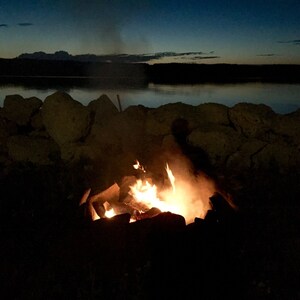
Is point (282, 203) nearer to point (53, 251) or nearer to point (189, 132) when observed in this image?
point (189, 132)

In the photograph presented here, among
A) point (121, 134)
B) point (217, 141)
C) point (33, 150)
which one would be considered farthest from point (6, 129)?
point (217, 141)

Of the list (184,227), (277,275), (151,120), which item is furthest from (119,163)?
(277,275)

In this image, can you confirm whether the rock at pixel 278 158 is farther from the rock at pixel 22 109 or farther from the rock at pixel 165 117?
the rock at pixel 22 109

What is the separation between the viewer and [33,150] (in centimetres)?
936

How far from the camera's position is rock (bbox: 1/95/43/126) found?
9852mm

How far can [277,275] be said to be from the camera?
5461mm

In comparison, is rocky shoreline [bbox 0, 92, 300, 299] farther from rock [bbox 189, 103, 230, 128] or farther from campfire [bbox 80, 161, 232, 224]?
campfire [bbox 80, 161, 232, 224]

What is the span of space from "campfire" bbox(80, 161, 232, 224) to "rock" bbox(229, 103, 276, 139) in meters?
2.68

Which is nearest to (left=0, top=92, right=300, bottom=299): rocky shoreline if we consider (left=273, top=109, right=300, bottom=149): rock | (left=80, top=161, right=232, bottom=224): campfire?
(left=273, top=109, right=300, bottom=149): rock

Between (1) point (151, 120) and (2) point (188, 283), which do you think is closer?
(2) point (188, 283)

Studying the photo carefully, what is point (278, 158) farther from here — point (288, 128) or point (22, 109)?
point (22, 109)

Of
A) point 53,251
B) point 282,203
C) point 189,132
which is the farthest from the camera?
point 189,132

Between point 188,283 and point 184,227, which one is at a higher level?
point 184,227

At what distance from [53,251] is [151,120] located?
4139 millimetres
